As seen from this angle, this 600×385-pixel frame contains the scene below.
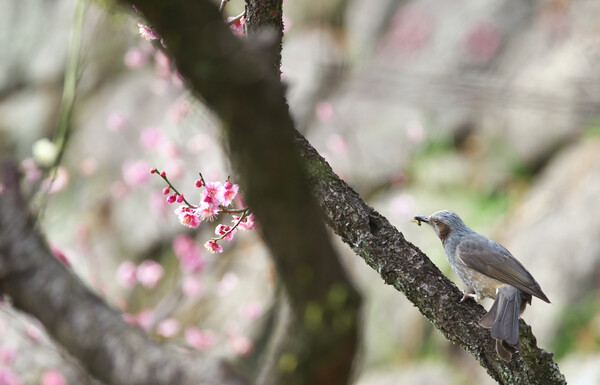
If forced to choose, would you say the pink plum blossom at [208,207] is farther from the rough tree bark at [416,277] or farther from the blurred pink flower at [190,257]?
the blurred pink flower at [190,257]

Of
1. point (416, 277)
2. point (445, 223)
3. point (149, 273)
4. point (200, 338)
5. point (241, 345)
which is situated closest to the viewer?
point (416, 277)

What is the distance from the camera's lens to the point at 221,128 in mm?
1370

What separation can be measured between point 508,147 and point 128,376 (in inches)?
226

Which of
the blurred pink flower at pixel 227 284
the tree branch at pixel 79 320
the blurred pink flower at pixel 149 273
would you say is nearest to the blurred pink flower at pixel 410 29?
the blurred pink flower at pixel 227 284

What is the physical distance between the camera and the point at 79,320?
2.03 m

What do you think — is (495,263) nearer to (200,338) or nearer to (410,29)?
(200,338)

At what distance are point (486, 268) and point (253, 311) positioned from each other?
147 inches

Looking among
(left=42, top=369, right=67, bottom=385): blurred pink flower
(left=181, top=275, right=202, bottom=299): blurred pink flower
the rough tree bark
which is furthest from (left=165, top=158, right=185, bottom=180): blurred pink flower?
the rough tree bark

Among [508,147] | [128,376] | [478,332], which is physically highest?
[508,147]

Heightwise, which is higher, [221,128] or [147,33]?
[147,33]

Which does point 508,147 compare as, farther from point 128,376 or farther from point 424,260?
point 128,376

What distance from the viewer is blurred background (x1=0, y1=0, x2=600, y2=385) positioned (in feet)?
18.8

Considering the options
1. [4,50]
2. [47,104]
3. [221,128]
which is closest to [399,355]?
[221,128]

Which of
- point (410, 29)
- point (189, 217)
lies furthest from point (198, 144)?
point (189, 217)
